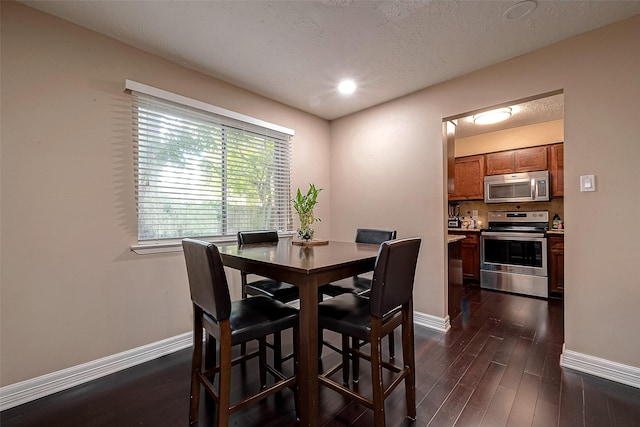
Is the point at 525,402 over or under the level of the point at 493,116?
under

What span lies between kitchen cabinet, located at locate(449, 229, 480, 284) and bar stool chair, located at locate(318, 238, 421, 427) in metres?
3.18

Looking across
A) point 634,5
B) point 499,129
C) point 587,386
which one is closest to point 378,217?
point 587,386

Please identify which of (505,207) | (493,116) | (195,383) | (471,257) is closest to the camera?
(195,383)

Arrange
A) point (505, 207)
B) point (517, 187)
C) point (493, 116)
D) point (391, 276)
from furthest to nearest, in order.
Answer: point (505, 207)
point (517, 187)
point (493, 116)
point (391, 276)

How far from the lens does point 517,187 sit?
158 inches

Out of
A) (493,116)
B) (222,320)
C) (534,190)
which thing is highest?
(493,116)

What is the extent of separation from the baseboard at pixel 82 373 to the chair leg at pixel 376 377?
1.73 meters

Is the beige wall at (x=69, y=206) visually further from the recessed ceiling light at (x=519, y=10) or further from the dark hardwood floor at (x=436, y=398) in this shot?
the recessed ceiling light at (x=519, y=10)

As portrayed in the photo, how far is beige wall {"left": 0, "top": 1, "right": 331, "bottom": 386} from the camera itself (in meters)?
1.62

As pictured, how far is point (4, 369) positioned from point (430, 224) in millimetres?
3268

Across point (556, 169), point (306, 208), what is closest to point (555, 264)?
point (556, 169)

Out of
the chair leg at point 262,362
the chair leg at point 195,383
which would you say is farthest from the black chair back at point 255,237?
the chair leg at point 195,383

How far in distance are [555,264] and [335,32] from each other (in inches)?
153

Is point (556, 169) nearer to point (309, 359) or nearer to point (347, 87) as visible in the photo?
point (347, 87)
